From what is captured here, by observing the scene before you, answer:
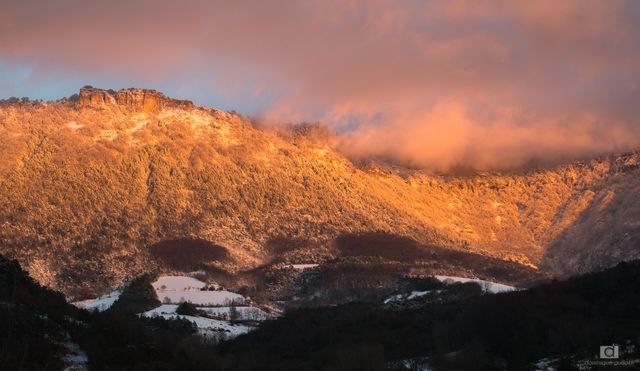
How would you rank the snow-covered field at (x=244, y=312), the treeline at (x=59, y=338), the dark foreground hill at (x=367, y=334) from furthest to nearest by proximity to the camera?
the snow-covered field at (x=244, y=312) → the dark foreground hill at (x=367, y=334) → the treeline at (x=59, y=338)

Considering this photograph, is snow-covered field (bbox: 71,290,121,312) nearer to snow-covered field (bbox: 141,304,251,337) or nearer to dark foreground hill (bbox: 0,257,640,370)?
snow-covered field (bbox: 141,304,251,337)

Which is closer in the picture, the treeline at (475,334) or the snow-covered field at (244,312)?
the treeline at (475,334)

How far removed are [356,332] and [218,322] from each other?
39178mm

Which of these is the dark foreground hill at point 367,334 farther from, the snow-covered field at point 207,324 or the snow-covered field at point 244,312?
the snow-covered field at point 244,312

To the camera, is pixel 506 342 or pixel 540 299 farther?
pixel 540 299

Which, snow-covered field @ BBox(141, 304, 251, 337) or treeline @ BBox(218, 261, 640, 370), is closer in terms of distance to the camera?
treeline @ BBox(218, 261, 640, 370)

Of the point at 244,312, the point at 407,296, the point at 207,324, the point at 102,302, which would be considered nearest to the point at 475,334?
the point at 207,324

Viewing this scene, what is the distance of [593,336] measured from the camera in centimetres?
10550

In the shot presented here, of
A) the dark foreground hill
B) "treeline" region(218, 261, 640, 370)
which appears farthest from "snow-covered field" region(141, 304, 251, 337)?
"treeline" region(218, 261, 640, 370)

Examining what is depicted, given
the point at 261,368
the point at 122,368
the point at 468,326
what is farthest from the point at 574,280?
the point at 122,368

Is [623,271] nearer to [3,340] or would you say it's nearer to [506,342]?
[506,342]

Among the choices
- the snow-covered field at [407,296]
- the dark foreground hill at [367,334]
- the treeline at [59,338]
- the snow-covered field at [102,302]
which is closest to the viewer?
the treeline at [59,338]

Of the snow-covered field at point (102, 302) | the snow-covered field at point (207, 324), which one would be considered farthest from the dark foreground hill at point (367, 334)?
the snow-covered field at point (102, 302)

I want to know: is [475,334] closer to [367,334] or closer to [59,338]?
[367,334]
